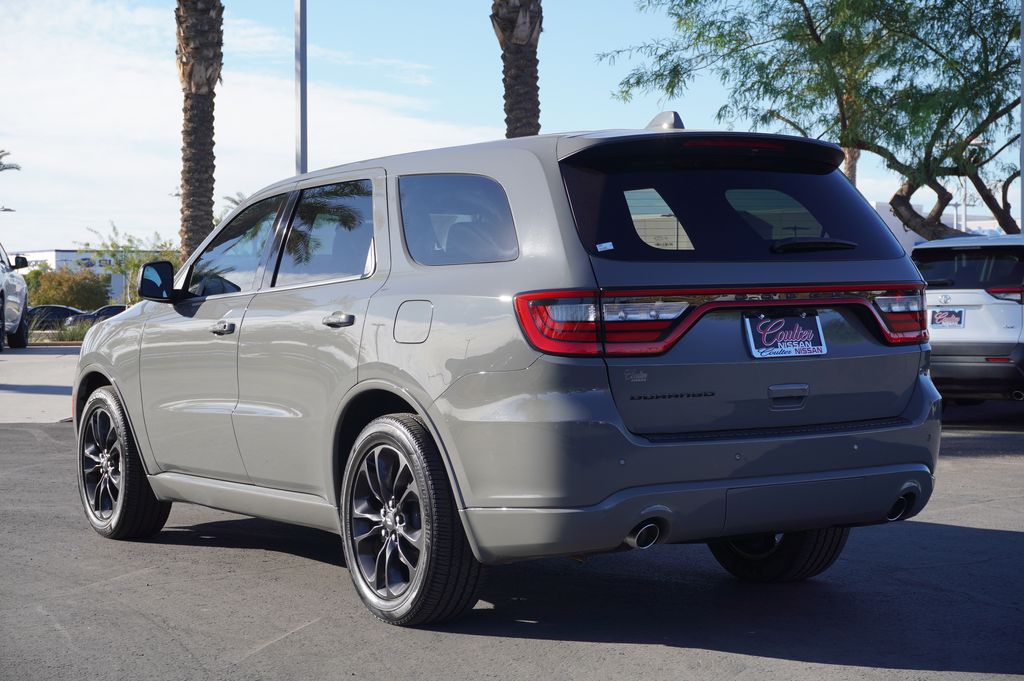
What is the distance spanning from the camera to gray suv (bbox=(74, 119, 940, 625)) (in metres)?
4.73

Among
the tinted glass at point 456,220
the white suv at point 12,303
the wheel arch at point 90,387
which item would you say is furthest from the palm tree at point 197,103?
the tinted glass at point 456,220

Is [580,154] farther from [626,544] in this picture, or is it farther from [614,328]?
[626,544]

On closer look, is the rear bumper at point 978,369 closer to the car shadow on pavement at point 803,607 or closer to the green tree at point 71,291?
the car shadow on pavement at point 803,607

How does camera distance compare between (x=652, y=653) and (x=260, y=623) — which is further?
(x=260, y=623)

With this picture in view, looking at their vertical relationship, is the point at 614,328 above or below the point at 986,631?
above

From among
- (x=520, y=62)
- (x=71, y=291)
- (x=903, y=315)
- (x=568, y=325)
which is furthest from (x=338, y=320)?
(x=71, y=291)

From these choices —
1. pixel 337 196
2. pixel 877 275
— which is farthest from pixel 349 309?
pixel 877 275

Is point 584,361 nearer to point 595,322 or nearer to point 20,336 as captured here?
point 595,322

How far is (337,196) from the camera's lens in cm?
615

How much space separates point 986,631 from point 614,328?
78.8 inches

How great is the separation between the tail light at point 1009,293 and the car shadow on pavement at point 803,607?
535 centimetres

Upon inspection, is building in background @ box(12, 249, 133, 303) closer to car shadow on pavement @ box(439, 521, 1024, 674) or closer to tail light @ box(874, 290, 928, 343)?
car shadow on pavement @ box(439, 521, 1024, 674)

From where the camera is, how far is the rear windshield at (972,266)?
12.0 m

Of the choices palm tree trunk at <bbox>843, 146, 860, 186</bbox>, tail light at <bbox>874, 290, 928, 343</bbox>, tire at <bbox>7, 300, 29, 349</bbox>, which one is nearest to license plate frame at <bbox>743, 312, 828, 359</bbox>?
tail light at <bbox>874, 290, 928, 343</bbox>
